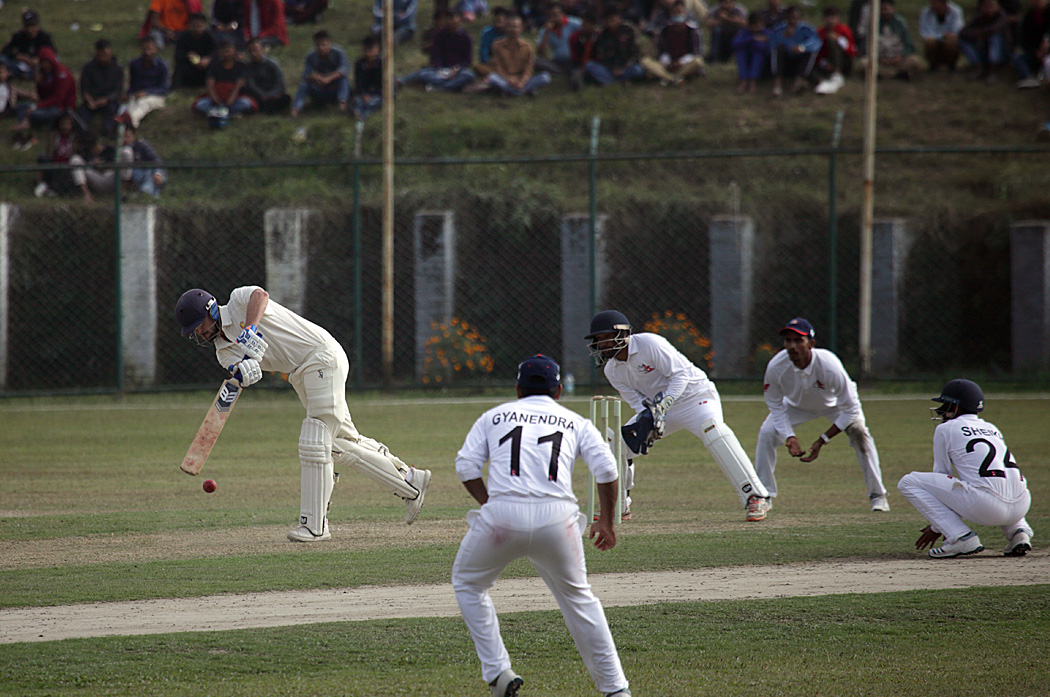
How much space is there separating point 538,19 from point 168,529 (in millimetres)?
21191

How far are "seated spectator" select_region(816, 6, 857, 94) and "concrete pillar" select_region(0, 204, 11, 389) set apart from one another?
1718 centimetres

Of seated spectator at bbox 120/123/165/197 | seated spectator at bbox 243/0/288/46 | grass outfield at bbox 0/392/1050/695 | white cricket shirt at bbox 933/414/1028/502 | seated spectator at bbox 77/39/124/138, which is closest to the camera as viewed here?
grass outfield at bbox 0/392/1050/695

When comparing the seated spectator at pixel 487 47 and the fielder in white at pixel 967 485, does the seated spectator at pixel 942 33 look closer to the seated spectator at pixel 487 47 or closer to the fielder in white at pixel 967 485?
the seated spectator at pixel 487 47

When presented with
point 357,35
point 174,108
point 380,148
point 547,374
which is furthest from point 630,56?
point 547,374

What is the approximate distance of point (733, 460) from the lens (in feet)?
30.6

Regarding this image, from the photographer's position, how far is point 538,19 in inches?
1097

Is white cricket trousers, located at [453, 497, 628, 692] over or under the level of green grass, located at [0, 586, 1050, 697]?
over

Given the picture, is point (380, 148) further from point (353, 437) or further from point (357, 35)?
point (353, 437)

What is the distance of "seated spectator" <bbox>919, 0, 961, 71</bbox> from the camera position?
2575cm

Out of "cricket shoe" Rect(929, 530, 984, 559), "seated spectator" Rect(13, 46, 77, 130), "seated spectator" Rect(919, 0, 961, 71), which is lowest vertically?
"cricket shoe" Rect(929, 530, 984, 559)

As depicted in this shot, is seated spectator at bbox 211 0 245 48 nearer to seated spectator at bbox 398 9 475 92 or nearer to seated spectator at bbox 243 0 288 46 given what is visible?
seated spectator at bbox 243 0 288 46

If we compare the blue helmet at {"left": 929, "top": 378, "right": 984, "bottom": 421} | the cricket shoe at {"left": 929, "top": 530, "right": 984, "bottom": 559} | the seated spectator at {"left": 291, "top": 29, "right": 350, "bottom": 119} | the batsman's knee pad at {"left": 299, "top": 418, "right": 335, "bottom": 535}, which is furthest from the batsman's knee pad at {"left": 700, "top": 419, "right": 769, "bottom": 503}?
the seated spectator at {"left": 291, "top": 29, "right": 350, "bottom": 119}

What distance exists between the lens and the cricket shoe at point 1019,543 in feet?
26.5

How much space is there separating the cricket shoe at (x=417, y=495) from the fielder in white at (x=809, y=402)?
126 inches
